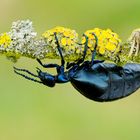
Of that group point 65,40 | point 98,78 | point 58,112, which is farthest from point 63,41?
point 58,112

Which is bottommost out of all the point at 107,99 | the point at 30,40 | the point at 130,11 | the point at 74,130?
the point at 74,130

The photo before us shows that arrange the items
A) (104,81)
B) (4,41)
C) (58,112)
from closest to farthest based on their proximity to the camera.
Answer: (4,41)
(104,81)
(58,112)

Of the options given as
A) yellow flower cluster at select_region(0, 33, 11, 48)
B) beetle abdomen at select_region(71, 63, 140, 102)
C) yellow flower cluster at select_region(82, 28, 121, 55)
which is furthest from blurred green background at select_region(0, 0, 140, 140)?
yellow flower cluster at select_region(0, 33, 11, 48)

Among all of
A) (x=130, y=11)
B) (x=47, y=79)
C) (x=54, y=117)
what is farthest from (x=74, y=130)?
(x=47, y=79)

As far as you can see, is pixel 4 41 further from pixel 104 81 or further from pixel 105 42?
pixel 104 81

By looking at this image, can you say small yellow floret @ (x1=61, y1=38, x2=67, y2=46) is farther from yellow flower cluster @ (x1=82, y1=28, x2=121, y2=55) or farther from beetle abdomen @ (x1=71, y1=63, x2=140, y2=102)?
beetle abdomen @ (x1=71, y1=63, x2=140, y2=102)

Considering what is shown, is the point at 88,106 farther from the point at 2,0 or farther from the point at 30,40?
the point at 30,40

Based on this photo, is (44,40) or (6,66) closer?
(44,40)

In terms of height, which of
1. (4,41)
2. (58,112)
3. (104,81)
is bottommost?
(58,112)

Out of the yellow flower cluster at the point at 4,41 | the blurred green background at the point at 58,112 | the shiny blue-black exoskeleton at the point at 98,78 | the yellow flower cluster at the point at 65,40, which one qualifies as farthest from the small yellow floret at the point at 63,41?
the blurred green background at the point at 58,112
